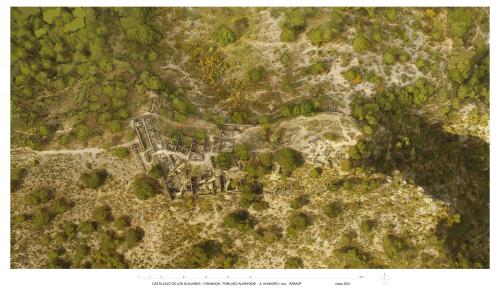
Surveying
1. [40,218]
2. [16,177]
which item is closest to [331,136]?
[40,218]

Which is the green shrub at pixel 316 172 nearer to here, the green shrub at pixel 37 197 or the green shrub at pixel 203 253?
the green shrub at pixel 203 253

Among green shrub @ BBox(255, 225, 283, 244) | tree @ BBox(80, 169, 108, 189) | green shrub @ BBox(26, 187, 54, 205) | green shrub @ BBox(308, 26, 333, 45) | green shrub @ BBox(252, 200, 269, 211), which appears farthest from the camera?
green shrub @ BBox(308, 26, 333, 45)

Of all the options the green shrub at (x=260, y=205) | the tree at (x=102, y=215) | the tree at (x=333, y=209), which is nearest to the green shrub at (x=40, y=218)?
the tree at (x=102, y=215)

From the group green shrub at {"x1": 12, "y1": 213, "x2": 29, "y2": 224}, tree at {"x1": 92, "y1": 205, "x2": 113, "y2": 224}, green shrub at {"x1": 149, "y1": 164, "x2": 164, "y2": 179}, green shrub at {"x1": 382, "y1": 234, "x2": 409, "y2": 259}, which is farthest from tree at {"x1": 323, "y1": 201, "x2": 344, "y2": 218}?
green shrub at {"x1": 12, "y1": 213, "x2": 29, "y2": 224}

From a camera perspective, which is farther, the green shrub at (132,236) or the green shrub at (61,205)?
the green shrub at (132,236)

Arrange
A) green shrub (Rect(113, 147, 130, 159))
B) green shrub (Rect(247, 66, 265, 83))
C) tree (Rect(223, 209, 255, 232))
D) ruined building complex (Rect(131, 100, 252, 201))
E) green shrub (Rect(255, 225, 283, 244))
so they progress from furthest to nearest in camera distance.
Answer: green shrub (Rect(247, 66, 265, 83))
green shrub (Rect(255, 225, 283, 244))
ruined building complex (Rect(131, 100, 252, 201))
tree (Rect(223, 209, 255, 232))
green shrub (Rect(113, 147, 130, 159))

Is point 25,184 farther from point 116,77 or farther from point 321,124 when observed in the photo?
point 321,124

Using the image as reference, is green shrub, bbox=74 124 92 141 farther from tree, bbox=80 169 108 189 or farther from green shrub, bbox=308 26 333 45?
green shrub, bbox=308 26 333 45
